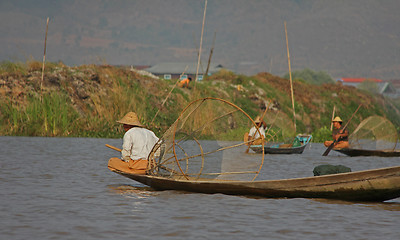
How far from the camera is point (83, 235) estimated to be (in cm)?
693

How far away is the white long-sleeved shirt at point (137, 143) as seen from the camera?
33.6 feet

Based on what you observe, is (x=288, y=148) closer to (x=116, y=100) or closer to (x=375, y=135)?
(x=375, y=135)

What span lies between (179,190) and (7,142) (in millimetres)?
11875

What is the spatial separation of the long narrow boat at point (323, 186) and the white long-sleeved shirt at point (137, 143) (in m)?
0.60

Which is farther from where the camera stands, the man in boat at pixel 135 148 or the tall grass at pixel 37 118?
the tall grass at pixel 37 118

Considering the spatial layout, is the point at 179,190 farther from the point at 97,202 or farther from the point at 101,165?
the point at 101,165

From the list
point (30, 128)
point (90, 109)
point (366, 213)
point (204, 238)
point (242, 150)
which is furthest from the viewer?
point (90, 109)

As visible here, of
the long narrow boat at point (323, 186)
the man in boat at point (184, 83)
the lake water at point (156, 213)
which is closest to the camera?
the lake water at point (156, 213)

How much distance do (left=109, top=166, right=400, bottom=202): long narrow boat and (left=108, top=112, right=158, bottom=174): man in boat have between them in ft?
1.89

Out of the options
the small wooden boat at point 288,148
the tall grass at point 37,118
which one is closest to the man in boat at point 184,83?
the tall grass at point 37,118

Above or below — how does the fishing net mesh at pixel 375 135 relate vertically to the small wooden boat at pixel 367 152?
above

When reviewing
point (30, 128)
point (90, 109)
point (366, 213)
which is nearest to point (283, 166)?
point (366, 213)

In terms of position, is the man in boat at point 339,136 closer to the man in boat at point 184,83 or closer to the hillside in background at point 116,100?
the hillside in background at point 116,100

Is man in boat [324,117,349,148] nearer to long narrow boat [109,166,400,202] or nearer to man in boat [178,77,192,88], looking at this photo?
long narrow boat [109,166,400,202]
